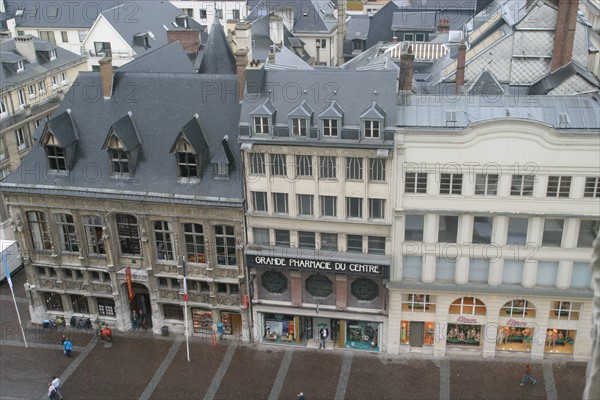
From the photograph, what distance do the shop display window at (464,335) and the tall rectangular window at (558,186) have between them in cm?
1310

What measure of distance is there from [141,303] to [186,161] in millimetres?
14859

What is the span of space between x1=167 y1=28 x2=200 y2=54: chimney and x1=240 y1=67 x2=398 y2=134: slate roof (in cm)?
2983

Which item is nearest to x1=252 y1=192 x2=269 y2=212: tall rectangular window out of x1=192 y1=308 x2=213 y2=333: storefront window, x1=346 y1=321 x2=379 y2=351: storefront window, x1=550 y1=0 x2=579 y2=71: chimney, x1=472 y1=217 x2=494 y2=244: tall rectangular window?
x1=192 y1=308 x2=213 y2=333: storefront window

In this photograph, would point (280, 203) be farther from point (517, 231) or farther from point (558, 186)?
point (558, 186)

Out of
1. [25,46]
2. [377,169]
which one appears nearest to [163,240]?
[377,169]

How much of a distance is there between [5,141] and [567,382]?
60237 mm

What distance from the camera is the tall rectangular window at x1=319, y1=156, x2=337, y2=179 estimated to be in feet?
174

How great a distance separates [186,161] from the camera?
56281 millimetres

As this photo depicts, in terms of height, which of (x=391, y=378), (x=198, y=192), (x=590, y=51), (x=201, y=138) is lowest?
(x=391, y=378)

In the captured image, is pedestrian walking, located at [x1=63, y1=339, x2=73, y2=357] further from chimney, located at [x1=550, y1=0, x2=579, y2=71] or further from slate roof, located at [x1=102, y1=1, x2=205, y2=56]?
slate roof, located at [x1=102, y1=1, x2=205, y2=56]

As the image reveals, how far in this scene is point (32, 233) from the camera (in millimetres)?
60812

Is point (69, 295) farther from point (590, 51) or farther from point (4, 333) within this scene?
point (590, 51)

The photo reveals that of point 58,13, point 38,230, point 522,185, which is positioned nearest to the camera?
point 522,185

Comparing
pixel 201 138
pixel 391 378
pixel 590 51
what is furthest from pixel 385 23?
pixel 391 378
